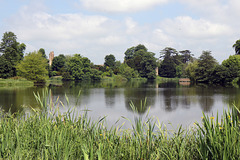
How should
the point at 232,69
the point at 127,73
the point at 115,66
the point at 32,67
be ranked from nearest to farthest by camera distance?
the point at 32,67 → the point at 232,69 → the point at 127,73 → the point at 115,66

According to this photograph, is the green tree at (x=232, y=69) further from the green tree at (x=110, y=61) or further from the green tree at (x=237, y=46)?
the green tree at (x=110, y=61)

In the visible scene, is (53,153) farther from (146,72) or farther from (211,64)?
(146,72)

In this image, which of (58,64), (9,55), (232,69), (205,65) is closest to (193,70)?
(205,65)

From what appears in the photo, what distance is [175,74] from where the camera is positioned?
2766 inches

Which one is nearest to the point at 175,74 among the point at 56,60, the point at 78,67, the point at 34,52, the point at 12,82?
the point at 78,67

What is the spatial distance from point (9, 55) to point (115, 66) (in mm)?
36273

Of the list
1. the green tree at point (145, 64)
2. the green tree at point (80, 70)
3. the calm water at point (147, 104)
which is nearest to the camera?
the calm water at point (147, 104)

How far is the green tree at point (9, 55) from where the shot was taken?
4022 cm

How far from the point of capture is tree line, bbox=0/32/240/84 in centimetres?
4009

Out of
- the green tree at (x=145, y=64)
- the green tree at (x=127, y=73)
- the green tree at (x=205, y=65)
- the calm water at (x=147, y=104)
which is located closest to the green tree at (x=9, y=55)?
the calm water at (x=147, y=104)

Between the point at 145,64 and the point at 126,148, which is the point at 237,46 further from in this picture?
the point at 126,148

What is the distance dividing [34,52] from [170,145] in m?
40.3

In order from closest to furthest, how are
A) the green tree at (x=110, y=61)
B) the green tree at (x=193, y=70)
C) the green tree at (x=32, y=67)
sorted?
the green tree at (x=32, y=67) → the green tree at (x=193, y=70) → the green tree at (x=110, y=61)

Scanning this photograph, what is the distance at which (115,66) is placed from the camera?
74562 millimetres
